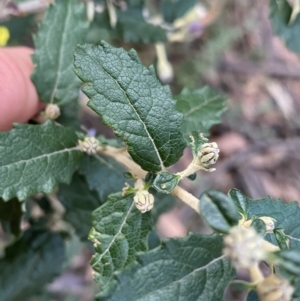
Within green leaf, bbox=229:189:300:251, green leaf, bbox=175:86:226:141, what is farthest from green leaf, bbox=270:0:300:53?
green leaf, bbox=229:189:300:251

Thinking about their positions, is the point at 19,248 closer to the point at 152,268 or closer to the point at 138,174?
the point at 138,174

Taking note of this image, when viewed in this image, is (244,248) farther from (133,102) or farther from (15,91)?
(15,91)

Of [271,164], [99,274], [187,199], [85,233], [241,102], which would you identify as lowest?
[271,164]

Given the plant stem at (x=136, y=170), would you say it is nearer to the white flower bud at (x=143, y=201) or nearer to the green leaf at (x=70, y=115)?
the white flower bud at (x=143, y=201)

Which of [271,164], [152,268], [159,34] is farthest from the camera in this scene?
[271,164]

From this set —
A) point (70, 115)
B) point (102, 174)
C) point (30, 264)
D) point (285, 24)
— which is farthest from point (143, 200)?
point (285, 24)

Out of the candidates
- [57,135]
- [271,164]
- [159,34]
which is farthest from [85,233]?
[271,164]

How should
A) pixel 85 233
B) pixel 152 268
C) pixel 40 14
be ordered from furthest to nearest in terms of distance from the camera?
pixel 40 14
pixel 85 233
pixel 152 268
